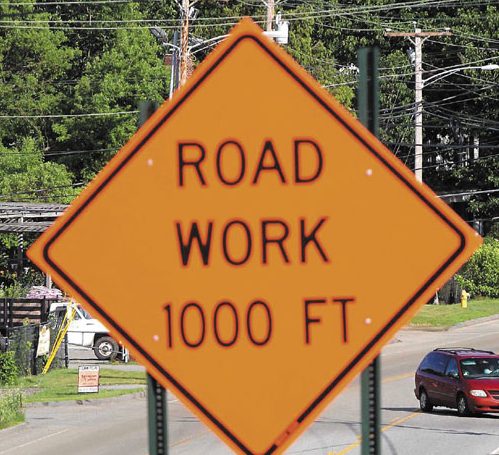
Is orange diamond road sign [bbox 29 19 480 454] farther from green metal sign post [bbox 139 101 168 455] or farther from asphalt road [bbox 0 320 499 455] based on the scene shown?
asphalt road [bbox 0 320 499 455]

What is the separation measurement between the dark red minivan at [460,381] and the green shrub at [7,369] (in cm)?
1108

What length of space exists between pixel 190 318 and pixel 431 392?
84.1ft

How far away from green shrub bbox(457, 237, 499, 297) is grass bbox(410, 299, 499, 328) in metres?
0.80

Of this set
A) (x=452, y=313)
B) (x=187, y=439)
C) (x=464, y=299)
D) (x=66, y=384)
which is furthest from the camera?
(x=464, y=299)

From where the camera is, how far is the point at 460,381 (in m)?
29.4

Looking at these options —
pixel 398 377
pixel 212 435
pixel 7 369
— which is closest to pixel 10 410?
pixel 212 435

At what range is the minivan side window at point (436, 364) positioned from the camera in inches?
1183

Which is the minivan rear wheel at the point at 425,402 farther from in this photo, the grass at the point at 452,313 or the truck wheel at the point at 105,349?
the grass at the point at 452,313

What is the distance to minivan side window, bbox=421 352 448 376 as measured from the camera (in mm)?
30047

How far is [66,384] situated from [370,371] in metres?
30.6

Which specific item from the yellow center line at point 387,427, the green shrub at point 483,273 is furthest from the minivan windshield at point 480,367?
the green shrub at point 483,273

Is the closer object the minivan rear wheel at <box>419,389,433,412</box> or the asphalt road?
the asphalt road

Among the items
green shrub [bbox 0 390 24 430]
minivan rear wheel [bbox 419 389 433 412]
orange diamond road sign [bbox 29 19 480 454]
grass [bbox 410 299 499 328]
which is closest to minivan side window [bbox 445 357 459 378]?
minivan rear wheel [bbox 419 389 433 412]

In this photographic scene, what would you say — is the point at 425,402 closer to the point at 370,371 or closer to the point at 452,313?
the point at 452,313
